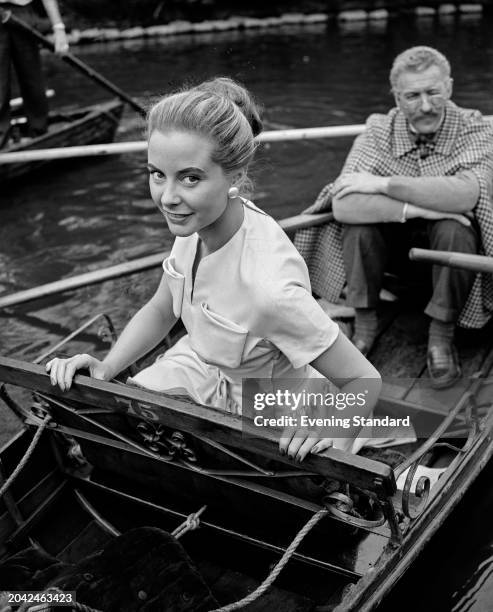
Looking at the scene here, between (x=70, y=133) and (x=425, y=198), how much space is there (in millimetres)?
4570

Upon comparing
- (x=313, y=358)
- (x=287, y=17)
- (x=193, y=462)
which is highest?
(x=313, y=358)

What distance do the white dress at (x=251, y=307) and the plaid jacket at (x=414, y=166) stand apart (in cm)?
140

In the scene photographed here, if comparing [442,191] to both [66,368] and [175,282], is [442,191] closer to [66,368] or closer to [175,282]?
[175,282]

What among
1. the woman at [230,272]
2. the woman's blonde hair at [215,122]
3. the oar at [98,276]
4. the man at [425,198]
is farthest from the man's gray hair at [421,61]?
the woman's blonde hair at [215,122]

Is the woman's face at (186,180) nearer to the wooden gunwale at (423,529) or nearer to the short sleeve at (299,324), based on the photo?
the short sleeve at (299,324)

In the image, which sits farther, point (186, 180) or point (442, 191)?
point (442, 191)

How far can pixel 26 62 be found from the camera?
6957mm

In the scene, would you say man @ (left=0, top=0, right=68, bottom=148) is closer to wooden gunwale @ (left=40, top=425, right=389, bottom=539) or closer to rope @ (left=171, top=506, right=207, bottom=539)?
wooden gunwale @ (left=40, top=425, right=389, bottom=539)

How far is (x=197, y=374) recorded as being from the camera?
280 cm

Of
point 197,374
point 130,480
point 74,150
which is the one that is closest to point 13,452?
point 130,480

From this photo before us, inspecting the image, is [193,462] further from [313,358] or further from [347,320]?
[347,320]

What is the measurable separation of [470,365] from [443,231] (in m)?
0.67

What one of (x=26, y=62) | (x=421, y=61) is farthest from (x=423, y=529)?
(x=26, y=62)

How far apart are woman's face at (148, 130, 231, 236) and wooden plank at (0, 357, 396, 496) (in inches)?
19.2
